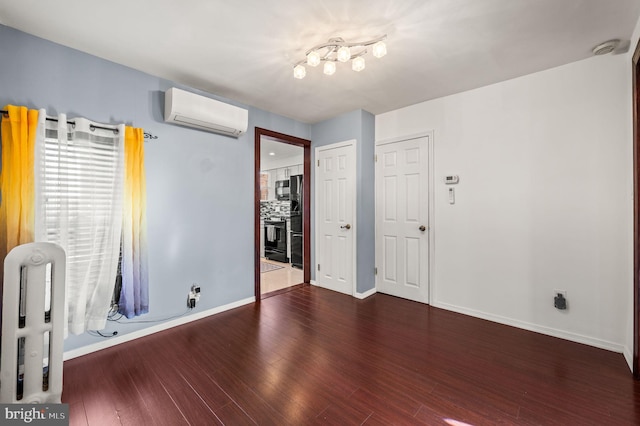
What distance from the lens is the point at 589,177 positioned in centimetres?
229

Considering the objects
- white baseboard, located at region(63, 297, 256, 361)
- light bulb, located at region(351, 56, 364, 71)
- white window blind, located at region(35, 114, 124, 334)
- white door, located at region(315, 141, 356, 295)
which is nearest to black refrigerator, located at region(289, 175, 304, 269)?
white door, located at region(315, 141, 356, 295)

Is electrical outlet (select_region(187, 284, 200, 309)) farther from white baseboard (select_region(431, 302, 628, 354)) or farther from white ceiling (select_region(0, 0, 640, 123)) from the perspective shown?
white baseboard (select_region(431, 302, 628, 354))

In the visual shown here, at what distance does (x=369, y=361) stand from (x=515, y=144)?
2.44 metres

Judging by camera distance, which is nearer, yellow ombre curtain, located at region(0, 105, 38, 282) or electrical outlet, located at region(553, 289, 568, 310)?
yellow ombre curtain, located at region(0, 105, 38, 282)

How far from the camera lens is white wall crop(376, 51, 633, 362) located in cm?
221

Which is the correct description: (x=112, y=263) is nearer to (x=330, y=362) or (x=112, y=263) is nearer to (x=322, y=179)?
(x=330, y=362)

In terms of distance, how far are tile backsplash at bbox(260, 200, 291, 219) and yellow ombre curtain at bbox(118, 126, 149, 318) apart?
375 centimetres

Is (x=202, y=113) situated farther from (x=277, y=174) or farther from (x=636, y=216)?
(x=277, y=174)

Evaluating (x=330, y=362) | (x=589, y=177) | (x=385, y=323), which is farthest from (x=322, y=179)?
(x=589, y=177)

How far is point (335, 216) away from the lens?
12.5 ft

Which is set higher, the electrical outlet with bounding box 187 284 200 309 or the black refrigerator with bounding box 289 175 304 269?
the black refrigerator with bounding box 289 175 304 269

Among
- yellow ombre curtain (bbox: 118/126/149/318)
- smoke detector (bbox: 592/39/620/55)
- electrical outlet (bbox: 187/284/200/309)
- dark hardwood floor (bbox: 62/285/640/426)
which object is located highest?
smoke detector (bbox: 592/39/620/55)

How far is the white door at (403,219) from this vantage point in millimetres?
3285

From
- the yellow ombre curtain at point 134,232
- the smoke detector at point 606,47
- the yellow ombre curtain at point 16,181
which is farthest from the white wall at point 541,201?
the yellow ombre curtain at point 16,181
